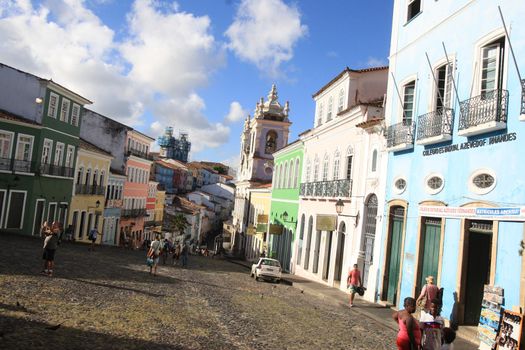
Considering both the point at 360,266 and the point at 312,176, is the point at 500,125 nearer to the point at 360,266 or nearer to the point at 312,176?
the point at 360,266

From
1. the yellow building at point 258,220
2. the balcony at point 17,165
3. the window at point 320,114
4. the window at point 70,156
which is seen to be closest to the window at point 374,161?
the window at point 320,114

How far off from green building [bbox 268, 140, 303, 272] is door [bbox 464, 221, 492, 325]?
17841 mm

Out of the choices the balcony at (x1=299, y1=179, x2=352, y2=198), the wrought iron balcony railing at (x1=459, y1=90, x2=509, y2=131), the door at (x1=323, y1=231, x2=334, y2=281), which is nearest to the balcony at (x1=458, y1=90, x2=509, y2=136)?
the wrought iron balcony railing at (x1=459, y1=90, x2=509, y2=131)

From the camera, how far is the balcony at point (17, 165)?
2606cm

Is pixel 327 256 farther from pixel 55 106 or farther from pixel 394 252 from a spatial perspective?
pixel 55 106

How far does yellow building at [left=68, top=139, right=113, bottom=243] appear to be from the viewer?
112ft

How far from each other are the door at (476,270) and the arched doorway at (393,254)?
3.26 metres

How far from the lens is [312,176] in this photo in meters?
28.1

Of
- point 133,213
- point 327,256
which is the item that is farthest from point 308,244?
point 133,213

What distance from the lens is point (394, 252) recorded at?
1661cm

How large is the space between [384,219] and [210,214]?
6799 cm

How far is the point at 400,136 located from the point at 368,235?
14.5ft

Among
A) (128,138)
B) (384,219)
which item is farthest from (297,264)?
(128,138)

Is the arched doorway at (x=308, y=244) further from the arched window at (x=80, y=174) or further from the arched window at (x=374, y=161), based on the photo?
the arched window at (x=80, y=174)
